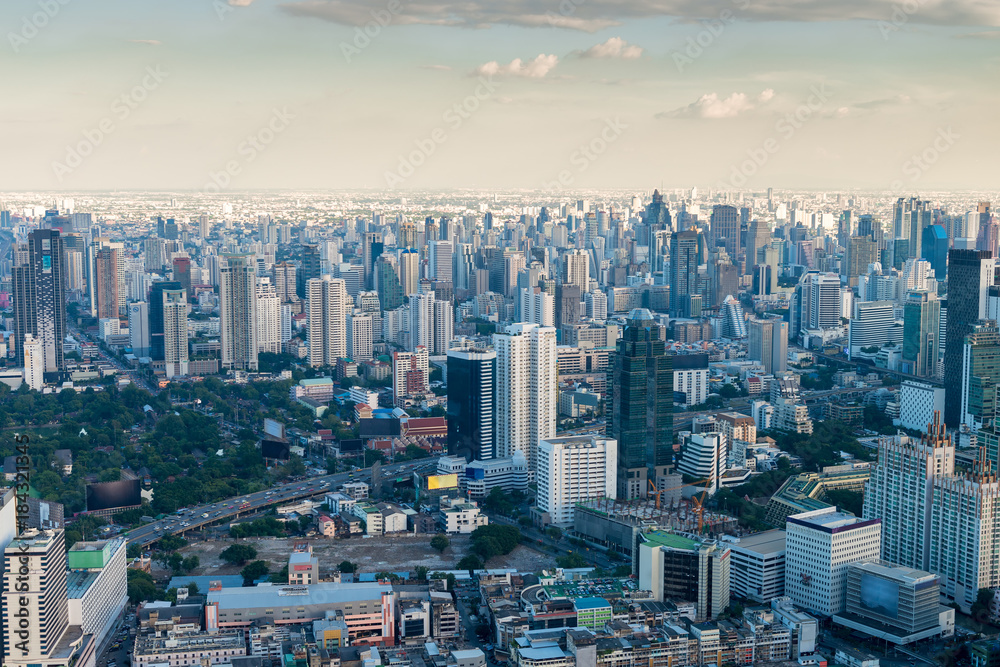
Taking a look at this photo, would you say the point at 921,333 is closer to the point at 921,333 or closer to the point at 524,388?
the point at 921,333

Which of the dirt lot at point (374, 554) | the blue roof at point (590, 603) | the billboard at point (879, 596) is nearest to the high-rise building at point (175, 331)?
the dirt lot at point (374, 554)

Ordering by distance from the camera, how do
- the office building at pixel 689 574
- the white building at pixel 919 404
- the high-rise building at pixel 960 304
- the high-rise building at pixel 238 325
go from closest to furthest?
the office building at pixel 689 574 → the high-rise building at pixel 960 304 → the white building at pixel 919 404 → the high-rise building at pixel 238 325

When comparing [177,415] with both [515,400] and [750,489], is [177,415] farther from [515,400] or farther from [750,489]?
[750,489]

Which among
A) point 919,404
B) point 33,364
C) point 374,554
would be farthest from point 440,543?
point 33,364

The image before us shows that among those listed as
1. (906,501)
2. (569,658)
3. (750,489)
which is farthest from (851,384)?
(569,658)

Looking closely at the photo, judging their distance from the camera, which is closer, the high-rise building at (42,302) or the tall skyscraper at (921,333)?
the tall skyscraper at (921,333)

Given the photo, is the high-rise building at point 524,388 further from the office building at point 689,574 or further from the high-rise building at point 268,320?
the high-rise building at point 268,320
